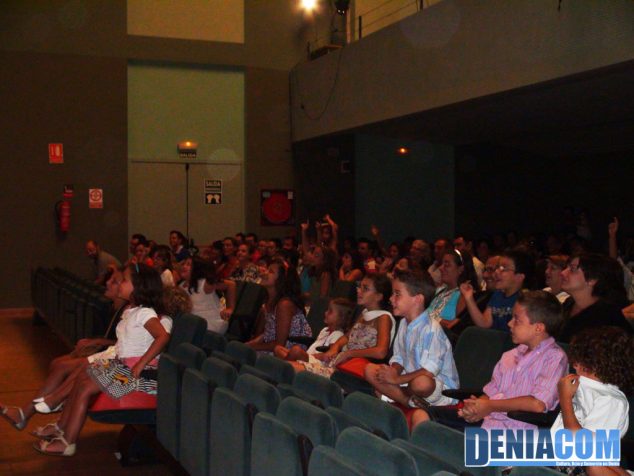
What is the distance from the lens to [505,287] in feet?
15.9

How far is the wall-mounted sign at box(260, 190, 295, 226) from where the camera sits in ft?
44.1

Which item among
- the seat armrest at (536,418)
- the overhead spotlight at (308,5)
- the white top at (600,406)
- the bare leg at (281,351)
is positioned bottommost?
the bare leg at (281,351)

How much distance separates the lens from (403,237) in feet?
46.3

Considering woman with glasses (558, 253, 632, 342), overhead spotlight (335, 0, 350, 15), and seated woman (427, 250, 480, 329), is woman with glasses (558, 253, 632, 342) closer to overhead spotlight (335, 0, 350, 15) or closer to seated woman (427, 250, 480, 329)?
seated woman (427, 250, 480, 329)

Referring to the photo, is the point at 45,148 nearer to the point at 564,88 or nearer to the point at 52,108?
the point at 52,108

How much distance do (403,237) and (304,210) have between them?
192 cm

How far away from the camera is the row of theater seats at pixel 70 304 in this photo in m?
6.89

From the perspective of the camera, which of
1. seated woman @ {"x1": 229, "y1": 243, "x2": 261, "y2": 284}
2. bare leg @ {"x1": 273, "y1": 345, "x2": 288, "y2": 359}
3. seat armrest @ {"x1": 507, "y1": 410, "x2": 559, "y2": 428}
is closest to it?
seat armrest @ {"x1": 507, "y1": 410, "x2": 559, "y2": 428}

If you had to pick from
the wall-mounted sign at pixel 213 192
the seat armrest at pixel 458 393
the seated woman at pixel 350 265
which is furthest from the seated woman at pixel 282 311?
the wall-mounted sign at pixel 213 192

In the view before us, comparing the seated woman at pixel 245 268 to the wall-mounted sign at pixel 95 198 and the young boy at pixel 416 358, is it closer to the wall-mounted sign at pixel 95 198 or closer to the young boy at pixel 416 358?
the wall-mounted sign at pixel 95 198

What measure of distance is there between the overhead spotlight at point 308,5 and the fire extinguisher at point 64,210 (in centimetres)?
498

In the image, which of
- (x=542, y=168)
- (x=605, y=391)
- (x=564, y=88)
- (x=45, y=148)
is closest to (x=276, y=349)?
(x=605, y=391)

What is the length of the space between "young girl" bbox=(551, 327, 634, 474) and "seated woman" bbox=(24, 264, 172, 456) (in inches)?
103

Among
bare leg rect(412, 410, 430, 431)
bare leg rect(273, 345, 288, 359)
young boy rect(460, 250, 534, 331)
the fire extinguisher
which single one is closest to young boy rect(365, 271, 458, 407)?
bare leg rect(412, 410, 430, 431)
